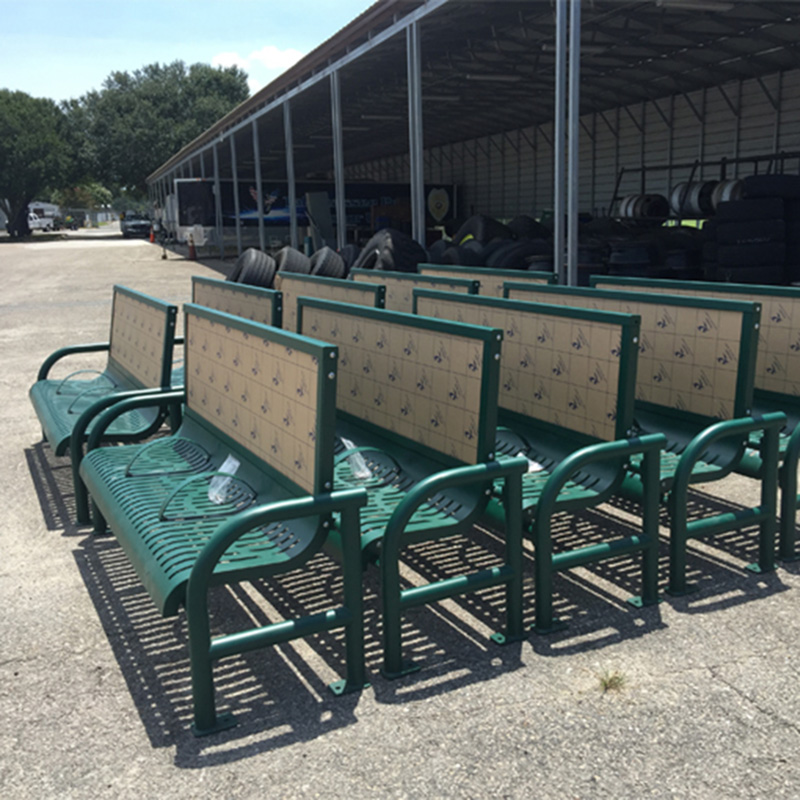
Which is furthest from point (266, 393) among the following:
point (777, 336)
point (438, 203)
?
point (438, 203)

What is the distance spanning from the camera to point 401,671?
3.25m

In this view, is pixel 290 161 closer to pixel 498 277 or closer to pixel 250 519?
pixel 498 277

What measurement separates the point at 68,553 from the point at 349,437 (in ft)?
5.34

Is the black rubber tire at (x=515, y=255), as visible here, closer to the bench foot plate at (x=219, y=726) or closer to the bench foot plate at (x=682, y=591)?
the bench foot plate at (x=682, y=591)

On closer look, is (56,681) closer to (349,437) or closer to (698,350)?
(349,437)

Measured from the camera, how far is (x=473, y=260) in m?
12.1

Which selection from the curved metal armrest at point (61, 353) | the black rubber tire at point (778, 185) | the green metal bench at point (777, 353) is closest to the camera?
the green metal bench at point (777, 353)

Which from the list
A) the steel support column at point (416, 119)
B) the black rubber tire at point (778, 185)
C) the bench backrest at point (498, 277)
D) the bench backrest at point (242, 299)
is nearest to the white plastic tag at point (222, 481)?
the bench backrest at point (242, 299)

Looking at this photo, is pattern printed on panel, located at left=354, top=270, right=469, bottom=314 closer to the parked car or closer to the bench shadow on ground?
the bench shadow on ground

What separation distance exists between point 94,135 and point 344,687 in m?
73.3

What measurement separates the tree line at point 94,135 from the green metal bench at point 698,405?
2561 inches

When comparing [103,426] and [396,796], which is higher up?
[103,426]

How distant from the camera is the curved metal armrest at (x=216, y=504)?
11.8 feet

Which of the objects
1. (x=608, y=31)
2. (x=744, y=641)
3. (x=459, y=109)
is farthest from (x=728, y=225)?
(x=459, y=109)
